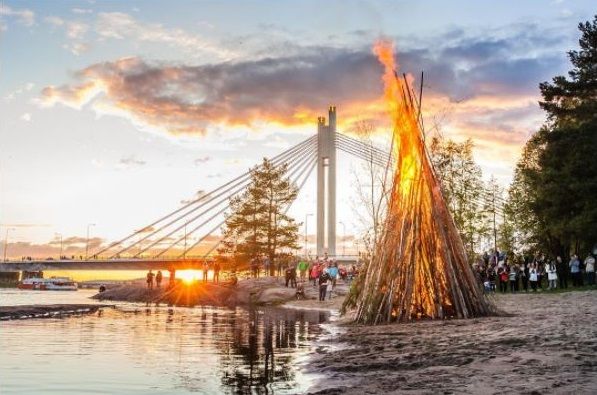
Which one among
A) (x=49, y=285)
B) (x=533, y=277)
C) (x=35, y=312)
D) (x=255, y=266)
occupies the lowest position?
(x=35, y=312)

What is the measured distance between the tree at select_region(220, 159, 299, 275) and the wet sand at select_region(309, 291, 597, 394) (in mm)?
→ 41774

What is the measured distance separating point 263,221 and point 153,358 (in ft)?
146

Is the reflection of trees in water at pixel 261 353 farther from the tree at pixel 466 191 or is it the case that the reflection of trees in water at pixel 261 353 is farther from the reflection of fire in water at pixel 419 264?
the tree at pixel 466 191

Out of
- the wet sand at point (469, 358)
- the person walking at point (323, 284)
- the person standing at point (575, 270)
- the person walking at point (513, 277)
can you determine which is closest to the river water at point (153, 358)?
the wet sand at point (469, 358)

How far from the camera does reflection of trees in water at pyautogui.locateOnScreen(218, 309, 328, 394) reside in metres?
10.1

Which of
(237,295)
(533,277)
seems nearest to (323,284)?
(237,295)

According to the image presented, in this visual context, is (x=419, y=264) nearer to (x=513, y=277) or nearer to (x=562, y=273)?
(x=513, y=277)

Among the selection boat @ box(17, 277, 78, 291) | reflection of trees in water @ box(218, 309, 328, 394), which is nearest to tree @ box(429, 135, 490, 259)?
reflection of trees in water @ box(218, 309, 328, 394)

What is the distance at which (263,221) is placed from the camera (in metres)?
57.4

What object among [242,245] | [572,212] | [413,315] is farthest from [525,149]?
[413,315]

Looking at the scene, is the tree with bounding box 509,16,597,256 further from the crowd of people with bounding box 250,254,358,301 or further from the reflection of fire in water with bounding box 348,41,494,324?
the reflection of fire in water with bounding box 348,41,494,324

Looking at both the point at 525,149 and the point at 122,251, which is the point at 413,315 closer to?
the point at 525,149

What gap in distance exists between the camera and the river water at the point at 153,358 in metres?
9.65

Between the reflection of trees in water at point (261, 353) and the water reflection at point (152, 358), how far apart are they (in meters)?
0.02
